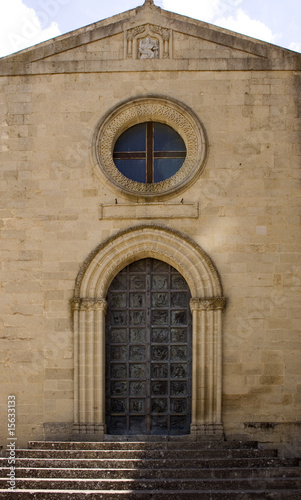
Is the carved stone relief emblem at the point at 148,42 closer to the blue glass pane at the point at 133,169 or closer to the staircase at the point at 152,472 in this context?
the blue glass pane at the point at 133,169

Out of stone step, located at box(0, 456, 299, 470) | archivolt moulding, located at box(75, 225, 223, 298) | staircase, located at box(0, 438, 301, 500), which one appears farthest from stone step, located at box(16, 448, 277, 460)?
archivolt moulding, located at box(75, 225, 223, 298)

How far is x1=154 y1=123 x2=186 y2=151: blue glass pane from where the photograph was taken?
1360cm

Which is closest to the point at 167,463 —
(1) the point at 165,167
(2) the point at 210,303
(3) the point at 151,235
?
(2) the point at 210,303

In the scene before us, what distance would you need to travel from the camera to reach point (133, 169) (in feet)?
44.5

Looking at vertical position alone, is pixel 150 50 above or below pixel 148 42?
below

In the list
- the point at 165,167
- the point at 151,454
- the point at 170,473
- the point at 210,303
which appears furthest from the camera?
the point at 165,167

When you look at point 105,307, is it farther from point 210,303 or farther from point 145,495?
point 145,495

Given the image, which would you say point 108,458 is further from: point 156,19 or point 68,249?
point 156,19

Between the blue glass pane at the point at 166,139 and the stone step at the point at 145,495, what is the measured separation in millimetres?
6124

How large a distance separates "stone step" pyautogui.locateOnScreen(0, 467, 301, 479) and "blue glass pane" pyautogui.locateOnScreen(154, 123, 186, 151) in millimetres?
5751

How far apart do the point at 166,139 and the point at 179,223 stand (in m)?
1.72

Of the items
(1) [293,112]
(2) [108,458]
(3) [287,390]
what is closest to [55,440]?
(2) [108,458]

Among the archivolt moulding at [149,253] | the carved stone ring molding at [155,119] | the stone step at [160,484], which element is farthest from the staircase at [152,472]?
the carved stone ring molding at [155,119]

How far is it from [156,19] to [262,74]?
2.21m
